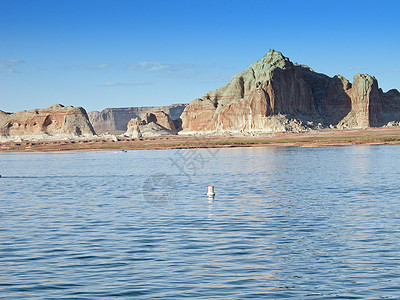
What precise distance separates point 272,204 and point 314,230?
29.5ft

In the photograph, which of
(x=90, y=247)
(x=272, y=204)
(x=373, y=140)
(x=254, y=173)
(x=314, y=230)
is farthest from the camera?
(x=373, y=140)

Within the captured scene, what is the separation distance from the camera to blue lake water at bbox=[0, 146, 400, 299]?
15141mm

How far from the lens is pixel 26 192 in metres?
43.4

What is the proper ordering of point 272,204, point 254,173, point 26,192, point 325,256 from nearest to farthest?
point 325,256, point 272,204, point 26,192, point 254,173

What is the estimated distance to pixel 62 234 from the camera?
23.9 m

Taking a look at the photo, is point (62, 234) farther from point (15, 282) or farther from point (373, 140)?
point (373, 140)

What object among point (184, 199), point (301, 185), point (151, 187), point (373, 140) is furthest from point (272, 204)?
point (373, 140)

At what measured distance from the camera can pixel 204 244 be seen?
20.9 m

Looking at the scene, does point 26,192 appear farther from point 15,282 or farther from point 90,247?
point 15,282

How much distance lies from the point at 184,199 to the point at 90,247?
16.0 metres

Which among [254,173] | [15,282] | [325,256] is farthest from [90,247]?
[254,173]

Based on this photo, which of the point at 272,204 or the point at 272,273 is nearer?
the point at 272,273

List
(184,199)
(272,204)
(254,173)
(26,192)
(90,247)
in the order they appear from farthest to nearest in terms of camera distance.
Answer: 1. (254,173)
2. (26,192)
3. (184,199)
4. (272,204)
5. (90,247)

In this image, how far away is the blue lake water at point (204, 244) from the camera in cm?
1514
